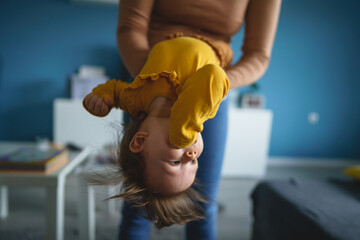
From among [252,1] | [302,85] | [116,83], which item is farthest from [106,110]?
[302,85]

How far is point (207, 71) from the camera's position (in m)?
0.45

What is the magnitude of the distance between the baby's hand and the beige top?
15cm

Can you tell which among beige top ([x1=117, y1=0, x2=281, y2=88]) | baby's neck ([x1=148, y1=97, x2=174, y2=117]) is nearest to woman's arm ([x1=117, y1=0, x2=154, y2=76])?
beige top ([x1=117, y1=0, x2=281, y2=88])

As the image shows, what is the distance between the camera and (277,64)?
312cm

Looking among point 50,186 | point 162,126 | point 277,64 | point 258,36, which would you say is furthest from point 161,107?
point 277,64

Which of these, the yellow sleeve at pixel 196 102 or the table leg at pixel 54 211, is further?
the table leg at pixel 54 211

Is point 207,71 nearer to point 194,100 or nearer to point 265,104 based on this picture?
point 194,100

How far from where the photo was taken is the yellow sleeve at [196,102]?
44cm

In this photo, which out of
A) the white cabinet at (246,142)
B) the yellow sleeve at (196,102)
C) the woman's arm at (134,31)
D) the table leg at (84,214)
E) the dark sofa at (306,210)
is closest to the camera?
the yellow sleeve at (196,102)

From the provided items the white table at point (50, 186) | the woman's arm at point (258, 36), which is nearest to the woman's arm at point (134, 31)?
the woman's arm at point (258, 36)

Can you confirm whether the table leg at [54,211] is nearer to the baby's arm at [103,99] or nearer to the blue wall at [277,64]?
the baby's arm at [103,99]

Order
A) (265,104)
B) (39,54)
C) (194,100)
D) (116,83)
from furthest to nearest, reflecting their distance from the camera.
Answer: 1. (265,104)
2. (39,54)
3. (116,83)
4. (194,100)

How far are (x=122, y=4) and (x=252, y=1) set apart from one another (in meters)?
0.36

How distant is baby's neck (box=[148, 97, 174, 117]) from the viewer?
1.71 ft
